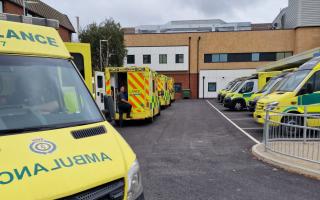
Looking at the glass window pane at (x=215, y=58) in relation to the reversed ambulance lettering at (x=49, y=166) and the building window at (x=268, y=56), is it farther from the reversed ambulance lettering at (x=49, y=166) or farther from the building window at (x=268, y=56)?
the reversed ambulance lettering at (x=49, y=166)

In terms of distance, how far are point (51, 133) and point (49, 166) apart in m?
0.54

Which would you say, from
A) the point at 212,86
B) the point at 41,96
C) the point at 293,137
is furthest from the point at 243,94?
the point at 212,86

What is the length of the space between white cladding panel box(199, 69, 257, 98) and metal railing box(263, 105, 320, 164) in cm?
3468

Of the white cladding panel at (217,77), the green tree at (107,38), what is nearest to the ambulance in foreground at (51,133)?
the green tree at (107,38)

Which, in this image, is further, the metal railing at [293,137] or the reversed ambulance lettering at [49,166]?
the metal railing at [293,137]

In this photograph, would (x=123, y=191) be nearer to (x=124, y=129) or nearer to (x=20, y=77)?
(x=20, y=77)

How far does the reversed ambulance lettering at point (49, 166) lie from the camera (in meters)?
2.12

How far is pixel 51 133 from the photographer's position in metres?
2.79

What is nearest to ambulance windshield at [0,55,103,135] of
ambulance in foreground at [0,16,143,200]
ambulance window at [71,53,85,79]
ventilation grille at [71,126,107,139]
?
ambulance in foreground at [0,16,143,200]

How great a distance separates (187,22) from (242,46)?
37.5 metres

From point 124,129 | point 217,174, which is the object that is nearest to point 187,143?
point 217,174

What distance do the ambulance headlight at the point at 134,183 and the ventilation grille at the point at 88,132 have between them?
533 mm

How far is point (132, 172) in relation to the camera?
109 inches

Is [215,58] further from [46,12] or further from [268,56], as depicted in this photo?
[46,12]
